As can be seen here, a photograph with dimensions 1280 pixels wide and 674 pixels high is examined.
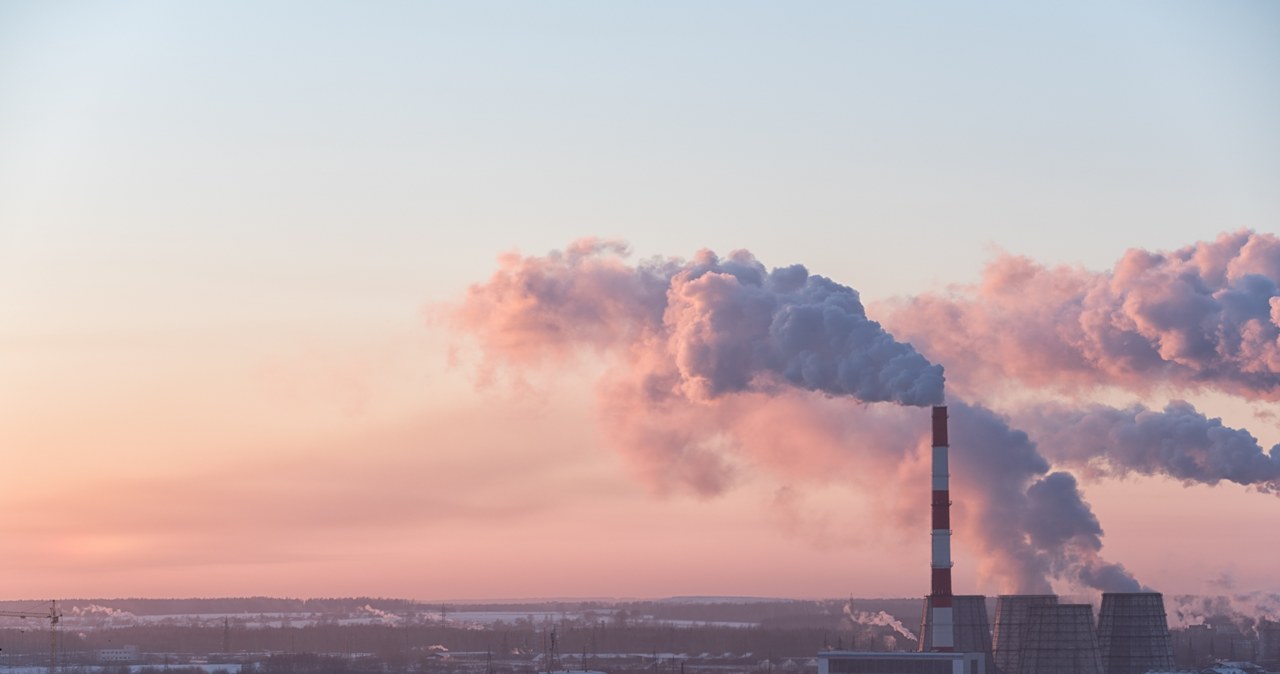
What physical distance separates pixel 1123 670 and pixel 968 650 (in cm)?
867

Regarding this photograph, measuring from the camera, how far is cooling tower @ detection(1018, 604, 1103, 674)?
331 feet

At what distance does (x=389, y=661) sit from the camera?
615ft

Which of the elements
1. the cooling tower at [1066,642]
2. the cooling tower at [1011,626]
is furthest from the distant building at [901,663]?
the cooling tower at [1011,626]

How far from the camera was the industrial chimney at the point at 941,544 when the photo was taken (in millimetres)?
91438

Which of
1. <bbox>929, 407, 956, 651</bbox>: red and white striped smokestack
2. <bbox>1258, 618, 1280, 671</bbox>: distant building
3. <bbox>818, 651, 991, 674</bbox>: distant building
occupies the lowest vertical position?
<bbox>1258, 618, 1280, 671</bbox>: distant building

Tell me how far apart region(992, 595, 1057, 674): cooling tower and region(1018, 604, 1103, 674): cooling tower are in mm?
1314

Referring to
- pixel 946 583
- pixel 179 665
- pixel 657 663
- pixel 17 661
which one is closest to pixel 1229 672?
pixel 946 583

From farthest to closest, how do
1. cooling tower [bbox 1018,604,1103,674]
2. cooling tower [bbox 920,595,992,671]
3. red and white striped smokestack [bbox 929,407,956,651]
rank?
1. cooling tower [bbox 920,595,992,671]
2. cooling tower [bbox 1018,604,1103,674]
3. red and white striped smokestack [bbox 929,407,956,651]

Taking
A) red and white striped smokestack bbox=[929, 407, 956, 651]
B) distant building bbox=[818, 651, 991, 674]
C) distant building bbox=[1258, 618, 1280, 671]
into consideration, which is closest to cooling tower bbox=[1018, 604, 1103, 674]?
distant building bbox=[818, 651, 991, 674]

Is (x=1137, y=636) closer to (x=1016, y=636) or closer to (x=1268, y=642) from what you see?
(x=1016, y=636)

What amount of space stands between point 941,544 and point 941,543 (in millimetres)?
50

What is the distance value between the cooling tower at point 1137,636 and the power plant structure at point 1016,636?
0.06 meters

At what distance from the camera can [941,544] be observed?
92938mm

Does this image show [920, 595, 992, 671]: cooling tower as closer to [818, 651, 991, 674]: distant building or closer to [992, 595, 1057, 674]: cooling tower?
[992, 595, 1057, 674]: cooling tower
